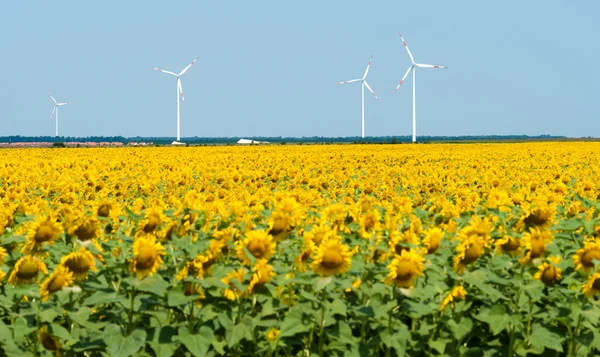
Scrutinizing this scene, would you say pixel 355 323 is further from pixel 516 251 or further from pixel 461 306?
pixel 516 251

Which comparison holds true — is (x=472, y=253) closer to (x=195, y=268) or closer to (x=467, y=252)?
(x=467, y=252)

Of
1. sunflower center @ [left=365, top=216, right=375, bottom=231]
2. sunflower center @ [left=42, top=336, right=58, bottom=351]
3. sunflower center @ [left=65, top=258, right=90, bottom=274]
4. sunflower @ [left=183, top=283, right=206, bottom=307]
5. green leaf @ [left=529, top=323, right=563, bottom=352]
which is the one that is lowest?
sunflower center @ [left=42, top=336, right=58, bottom=351]

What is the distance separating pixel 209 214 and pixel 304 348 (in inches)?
71.8

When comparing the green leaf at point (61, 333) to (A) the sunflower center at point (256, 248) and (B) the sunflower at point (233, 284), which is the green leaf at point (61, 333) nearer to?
(B) the sunflower at point (233, 284)

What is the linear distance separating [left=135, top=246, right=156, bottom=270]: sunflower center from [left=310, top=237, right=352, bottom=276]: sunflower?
43.5 inches

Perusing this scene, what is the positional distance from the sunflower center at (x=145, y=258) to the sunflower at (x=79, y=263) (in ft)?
1.69

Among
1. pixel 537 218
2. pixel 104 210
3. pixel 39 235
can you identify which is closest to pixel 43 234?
pixel 39 235

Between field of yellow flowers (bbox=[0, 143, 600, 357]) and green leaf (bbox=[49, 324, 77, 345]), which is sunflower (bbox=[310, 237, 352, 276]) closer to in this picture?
field of yellow flowers (bbox=[0, 143, 600, 357])

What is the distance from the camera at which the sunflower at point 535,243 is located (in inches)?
221

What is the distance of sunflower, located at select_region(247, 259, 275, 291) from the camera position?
5206 millimetres

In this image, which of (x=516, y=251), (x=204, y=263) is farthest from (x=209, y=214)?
(x=516, y=251)

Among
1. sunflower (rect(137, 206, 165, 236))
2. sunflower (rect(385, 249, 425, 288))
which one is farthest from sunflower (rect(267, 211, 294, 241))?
sunflower (rect(385, 249, 425, 288))

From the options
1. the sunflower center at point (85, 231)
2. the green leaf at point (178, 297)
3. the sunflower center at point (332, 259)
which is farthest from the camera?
the sunflower center at point (85, 231)

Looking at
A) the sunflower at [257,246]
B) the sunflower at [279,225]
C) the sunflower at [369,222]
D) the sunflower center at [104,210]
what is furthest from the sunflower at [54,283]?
the sunflower at [369,222]
